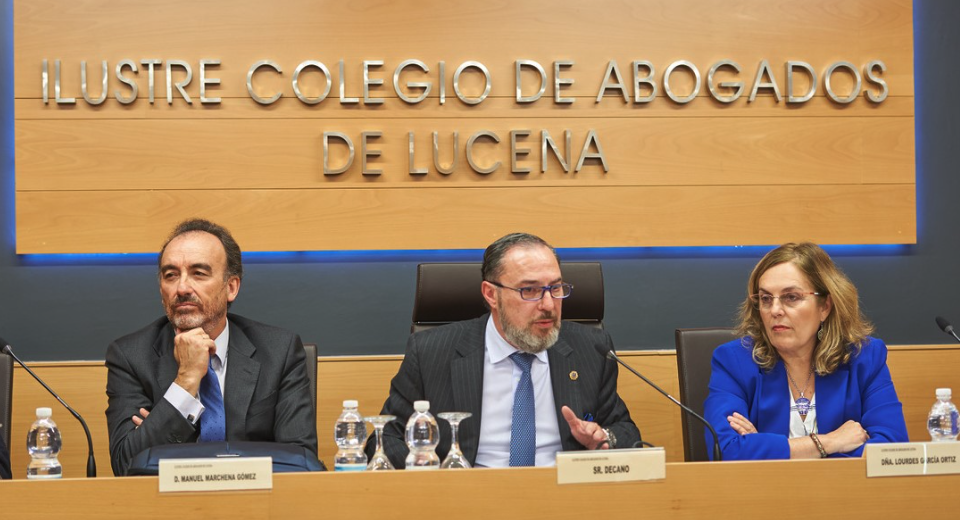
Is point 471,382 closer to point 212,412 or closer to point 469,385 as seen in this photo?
point 469,385

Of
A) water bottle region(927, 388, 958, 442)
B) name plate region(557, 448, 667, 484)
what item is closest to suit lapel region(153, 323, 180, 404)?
name plate region(557, 448, 667, 484)

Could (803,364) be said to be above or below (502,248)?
below

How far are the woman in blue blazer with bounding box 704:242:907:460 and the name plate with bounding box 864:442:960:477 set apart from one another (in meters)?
0.86

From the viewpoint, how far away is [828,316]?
9.19ft

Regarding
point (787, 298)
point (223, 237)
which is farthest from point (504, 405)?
point (223, 237)

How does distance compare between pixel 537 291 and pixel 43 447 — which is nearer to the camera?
pixel 43 447

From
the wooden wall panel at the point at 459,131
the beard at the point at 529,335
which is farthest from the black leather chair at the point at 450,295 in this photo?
the wooden wall panel at the point at 459,131

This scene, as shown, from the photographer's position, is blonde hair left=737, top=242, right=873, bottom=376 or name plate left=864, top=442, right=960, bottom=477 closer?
name plate left=864, top=442, right=960, bottom=477

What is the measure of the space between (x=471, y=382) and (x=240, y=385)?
63cm

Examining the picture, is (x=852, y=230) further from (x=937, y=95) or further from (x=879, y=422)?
(x=879, y=422)

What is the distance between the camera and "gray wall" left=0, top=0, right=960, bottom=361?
12.9 ft

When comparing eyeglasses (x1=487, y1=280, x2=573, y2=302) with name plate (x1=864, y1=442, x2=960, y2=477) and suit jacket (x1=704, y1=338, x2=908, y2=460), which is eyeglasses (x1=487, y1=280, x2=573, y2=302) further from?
name plate (x1=864, y1=442, x2=960, y2=477)

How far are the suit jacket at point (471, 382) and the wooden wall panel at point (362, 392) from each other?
0.67 meters

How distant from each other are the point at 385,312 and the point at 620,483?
244 centimetres
